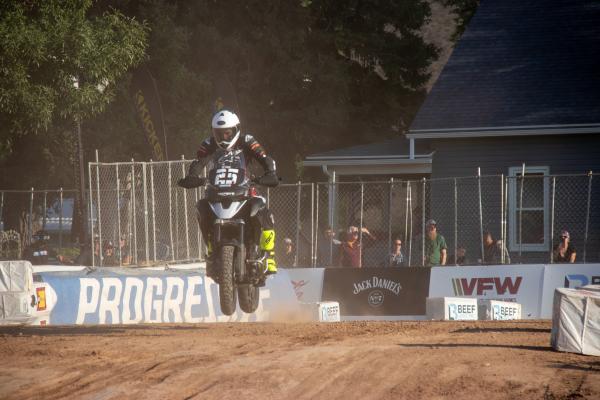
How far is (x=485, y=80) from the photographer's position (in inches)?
1104

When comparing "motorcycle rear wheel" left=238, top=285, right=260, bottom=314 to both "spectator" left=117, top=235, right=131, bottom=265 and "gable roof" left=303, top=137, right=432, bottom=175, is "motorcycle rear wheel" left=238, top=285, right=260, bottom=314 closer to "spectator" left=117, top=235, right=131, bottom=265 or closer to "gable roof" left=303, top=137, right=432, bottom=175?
"spectator" left=117, top=235, right=131, bottom=265

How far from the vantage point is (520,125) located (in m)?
26.1


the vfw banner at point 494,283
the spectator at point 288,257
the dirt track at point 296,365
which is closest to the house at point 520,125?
the spectator at point 288,257

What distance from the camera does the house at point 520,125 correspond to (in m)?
25.4

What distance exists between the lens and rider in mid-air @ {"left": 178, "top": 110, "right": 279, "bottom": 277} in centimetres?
1188

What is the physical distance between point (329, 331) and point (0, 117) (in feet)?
43.4

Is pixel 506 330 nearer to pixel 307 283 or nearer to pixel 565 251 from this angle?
pixel 307 283

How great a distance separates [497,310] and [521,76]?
11288mm

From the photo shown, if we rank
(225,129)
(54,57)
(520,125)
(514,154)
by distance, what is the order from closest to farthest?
(225,129) → (54,57) → (520,125) → (514,154)

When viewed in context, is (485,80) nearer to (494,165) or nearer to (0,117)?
(494,165)

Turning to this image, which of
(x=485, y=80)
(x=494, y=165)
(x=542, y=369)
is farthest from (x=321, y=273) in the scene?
(x=542, y=369)

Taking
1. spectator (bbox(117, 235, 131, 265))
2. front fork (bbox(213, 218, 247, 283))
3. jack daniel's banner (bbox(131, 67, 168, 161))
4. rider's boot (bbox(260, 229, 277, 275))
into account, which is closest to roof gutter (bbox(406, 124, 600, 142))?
jack daniel's banner (bbox(131, 67, 168, 161))

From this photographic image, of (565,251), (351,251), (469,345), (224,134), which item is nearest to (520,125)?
(565,251)

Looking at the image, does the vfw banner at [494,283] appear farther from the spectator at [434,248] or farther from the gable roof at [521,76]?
the gable roof at [521,76]
